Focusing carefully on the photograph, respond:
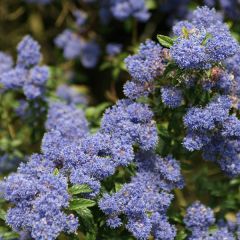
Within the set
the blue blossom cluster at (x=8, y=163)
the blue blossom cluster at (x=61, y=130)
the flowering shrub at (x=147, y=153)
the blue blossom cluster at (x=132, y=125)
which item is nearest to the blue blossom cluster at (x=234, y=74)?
the flowering shrub at (x=147, y=153)

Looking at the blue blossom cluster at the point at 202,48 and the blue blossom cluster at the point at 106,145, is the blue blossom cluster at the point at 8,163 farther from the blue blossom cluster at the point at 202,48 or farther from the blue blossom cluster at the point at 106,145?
the blue blossom cluster at the point at 202,48

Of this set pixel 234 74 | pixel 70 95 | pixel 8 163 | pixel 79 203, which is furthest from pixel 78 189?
pixel 70 95

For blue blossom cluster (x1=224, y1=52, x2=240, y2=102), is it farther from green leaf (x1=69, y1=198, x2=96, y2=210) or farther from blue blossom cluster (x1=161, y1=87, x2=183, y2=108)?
green leaf (x1=69, y1=198, x2=96, y2=210)

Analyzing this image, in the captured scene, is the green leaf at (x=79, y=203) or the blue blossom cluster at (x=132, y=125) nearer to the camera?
the green leaf at (x=79, y=203)

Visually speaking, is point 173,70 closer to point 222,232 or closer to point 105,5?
point 222,232

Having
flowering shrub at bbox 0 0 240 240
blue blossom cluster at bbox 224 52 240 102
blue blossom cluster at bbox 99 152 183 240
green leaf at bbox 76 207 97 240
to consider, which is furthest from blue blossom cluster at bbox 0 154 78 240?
blue blossom cluster at bbox 224 52 240 102

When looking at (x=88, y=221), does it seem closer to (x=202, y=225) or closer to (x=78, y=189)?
(x=78, y=189)
